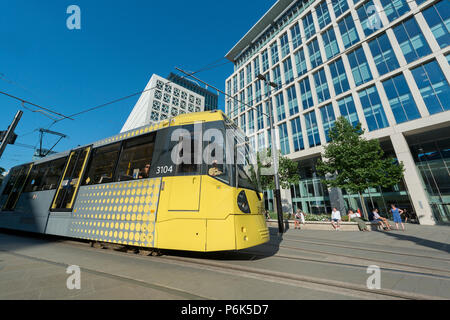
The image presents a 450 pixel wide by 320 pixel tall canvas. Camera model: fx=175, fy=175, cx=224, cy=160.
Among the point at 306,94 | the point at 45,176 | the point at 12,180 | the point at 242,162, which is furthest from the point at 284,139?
the point at 12,180

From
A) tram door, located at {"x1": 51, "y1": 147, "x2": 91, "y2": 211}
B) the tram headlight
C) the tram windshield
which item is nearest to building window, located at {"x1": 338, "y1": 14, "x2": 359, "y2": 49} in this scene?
the tram windshield

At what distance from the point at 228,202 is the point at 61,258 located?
4.23 metres

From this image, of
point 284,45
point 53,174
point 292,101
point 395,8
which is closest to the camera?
point 53,174

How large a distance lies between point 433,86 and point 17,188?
3206 centimetres

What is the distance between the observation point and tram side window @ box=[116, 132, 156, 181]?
464 cm

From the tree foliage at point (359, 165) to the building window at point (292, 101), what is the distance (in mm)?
12275

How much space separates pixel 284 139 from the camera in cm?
2814

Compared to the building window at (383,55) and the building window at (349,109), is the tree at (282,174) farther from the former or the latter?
the building window at (383,55)

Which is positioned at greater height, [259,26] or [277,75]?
[259,26]

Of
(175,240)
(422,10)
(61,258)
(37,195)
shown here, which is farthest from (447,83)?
(37,195)

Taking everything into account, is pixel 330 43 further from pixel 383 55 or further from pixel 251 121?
pixel 251 121
